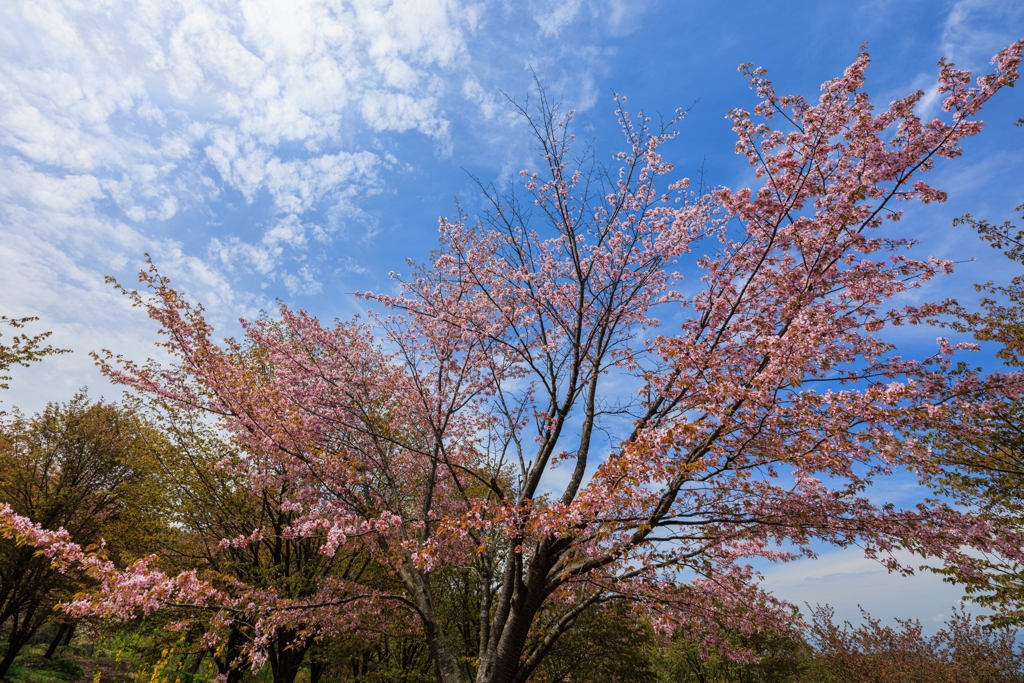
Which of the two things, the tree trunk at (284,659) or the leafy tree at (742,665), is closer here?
the tree trunk at (284,659)

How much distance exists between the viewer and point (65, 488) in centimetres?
2061

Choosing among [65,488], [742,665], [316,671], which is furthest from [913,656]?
[65,488]

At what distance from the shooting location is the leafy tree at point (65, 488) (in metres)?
19.6

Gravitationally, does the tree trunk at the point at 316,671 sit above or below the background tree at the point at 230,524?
below

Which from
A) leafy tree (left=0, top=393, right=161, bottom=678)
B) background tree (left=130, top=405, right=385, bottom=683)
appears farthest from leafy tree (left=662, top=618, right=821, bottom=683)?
leafy tree (left=0, top=393, right=161, bottom=678)

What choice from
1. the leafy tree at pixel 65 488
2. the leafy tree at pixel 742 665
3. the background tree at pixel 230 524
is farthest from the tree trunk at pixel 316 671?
A: the leafy tree at pixel 742 665

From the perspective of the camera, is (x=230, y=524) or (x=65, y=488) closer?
(x=230, y=524)

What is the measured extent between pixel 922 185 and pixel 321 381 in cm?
1227

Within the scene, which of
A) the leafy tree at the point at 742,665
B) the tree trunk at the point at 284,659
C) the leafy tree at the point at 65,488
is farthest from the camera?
the leafy tree at the point at 742,665

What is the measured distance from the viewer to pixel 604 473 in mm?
7141

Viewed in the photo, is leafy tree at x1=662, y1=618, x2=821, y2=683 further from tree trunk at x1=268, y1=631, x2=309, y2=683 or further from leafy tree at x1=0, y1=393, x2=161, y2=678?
leafy tree at x1=0, y1=393, x2=161, y2=678

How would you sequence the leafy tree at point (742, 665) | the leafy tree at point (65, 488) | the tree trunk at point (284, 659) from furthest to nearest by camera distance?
the leafy tree at point (742, 665), the leafy tree at point (65, 488), the tree trunk at point (284, 659)

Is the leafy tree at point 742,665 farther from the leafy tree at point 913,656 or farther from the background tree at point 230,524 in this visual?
the background tree at point 230,524

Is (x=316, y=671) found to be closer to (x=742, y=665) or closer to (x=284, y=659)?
(x=284, y=659)
